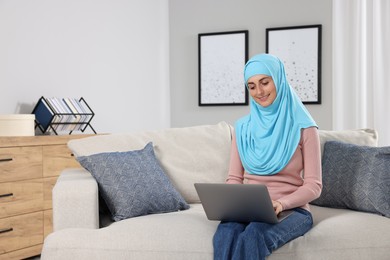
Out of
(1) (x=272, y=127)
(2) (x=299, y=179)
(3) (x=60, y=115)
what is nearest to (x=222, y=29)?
(3) (x=60, y=115)

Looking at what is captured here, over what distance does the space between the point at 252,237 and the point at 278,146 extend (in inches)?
21.5

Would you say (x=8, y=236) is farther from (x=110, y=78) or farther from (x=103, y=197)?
(x=110, y=78)

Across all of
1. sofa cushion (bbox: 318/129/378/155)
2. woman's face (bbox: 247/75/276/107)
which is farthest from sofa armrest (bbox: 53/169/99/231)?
sofa cushion (bbox: 318/129/378/155)

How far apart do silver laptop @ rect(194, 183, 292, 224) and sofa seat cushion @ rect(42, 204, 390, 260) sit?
11 centimetres

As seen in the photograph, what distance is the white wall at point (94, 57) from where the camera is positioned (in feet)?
15.0

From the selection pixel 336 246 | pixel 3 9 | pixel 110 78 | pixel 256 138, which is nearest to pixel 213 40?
pixel 110 78

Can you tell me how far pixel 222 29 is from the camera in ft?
21.1

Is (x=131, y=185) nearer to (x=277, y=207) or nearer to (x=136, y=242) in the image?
(x=136, y=242)

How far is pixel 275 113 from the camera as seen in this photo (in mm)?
2762

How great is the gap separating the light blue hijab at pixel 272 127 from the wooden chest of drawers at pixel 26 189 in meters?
1.75

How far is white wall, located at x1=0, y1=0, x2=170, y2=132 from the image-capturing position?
4.57m

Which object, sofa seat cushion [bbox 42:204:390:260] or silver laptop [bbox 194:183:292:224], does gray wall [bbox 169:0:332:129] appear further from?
silver laptop [bbox 194:183:292:224]

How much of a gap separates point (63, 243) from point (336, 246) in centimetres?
109

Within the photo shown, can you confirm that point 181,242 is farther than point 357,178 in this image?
No
